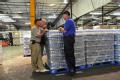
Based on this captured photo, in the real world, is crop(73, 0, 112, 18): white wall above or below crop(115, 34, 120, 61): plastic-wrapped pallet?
above

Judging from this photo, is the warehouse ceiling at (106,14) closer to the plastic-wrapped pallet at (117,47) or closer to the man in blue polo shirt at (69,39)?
the plastic-wrapped pallet at (117,47)

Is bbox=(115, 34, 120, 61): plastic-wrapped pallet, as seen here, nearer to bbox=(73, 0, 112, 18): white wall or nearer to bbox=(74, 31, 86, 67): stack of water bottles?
bbox=(74, 31, 86, 67): stack of water bottles

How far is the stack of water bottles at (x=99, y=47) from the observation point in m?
6.98

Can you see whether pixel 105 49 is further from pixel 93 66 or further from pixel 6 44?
pixel 6 44

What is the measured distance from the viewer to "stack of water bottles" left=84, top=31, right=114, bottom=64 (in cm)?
698

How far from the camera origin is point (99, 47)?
7.19 m

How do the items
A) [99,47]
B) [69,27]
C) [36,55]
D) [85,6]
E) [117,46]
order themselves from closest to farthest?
[69,27] < [36,55] < [99,47] < [117,46] < [85,6]

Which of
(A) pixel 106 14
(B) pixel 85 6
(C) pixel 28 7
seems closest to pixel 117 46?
(B) pixel 85 6

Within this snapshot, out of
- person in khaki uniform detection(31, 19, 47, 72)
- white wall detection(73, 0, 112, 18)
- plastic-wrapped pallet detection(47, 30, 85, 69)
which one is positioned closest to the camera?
plastic-wrapped pallet detection(47, 30, 85, 69)

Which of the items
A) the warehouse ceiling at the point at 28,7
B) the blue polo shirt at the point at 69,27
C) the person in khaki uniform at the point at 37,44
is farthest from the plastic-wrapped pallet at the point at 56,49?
the warehouse ceiling at the point at 28,7

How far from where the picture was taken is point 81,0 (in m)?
14.1

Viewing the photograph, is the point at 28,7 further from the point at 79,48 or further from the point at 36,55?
the point at 79,48

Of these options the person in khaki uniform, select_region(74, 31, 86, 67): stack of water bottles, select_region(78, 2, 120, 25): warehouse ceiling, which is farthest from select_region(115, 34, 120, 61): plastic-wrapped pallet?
select_region(78, 2, 120, 25): warehouse ceiling

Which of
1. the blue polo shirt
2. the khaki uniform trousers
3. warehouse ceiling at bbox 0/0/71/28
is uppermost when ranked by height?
warehouse ceiling at bbox 0/0/71/28
